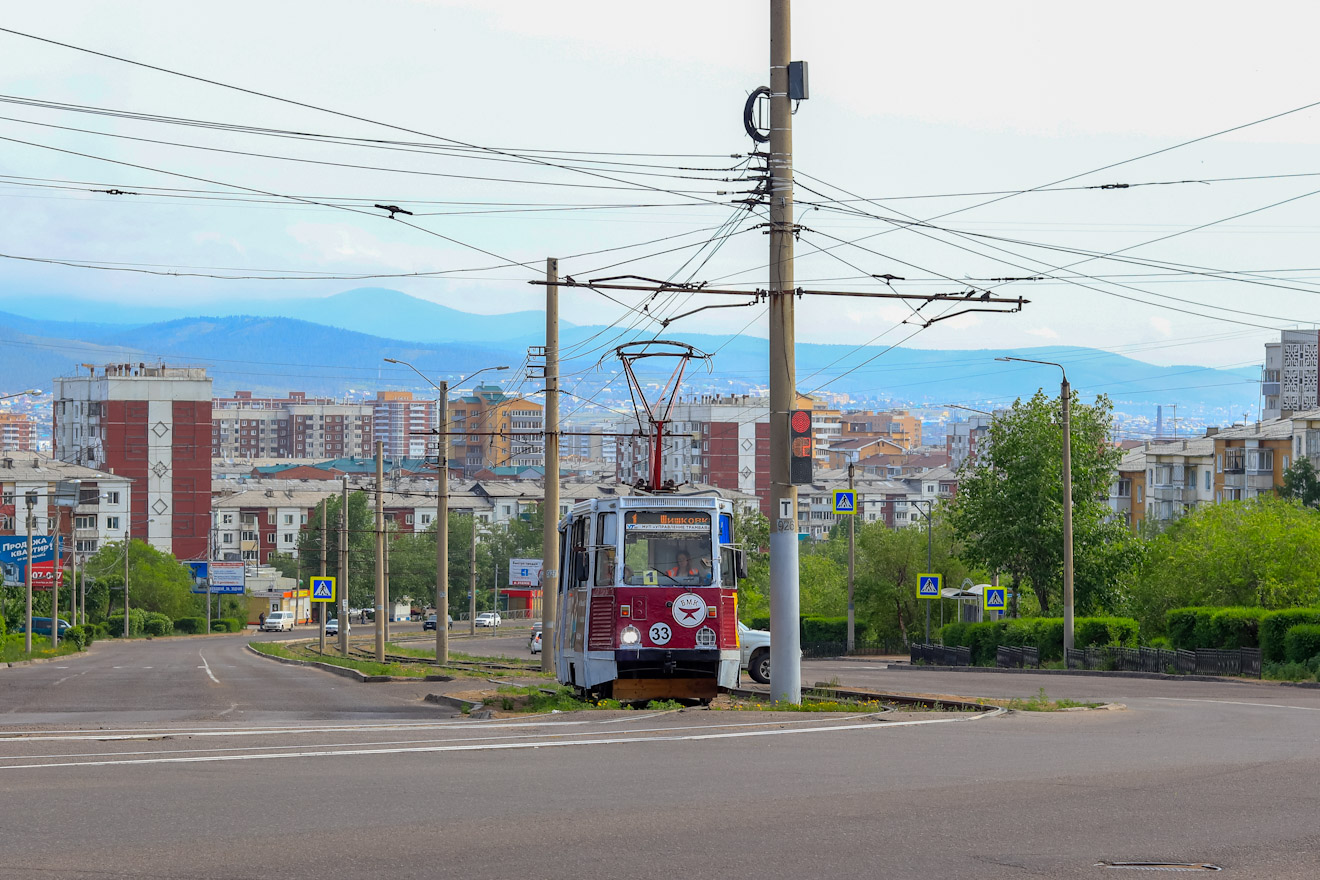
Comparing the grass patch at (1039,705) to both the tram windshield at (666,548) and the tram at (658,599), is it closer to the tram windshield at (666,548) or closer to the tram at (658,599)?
the tram at (658,599)

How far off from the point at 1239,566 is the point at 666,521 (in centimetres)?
2618

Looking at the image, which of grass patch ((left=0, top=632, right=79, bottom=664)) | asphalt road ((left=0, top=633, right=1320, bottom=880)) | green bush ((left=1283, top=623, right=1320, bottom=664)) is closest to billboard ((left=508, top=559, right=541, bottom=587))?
grass patch ((left=0, top=632, right=79, bottom=664))

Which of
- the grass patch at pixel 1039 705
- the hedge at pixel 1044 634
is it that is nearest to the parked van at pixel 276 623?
the hedge at pixel 1044 634

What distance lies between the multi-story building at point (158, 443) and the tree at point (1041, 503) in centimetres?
11412

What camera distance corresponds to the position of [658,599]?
21.2m

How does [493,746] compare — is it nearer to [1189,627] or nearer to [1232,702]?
[1232,702]

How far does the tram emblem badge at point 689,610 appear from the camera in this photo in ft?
69.5

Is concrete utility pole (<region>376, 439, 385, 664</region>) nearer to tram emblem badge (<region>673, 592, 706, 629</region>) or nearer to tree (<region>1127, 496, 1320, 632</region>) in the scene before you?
tree (<region>1127, 496, 1320, 632</region>)

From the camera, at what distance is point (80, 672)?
41.7 meters

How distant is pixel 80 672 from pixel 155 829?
3610cm

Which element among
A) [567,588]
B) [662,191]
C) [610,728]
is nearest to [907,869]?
[610,728]

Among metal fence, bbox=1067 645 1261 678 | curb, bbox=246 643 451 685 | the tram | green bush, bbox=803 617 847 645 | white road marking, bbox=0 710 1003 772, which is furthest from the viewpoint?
green bush, bbox=803 617 847 645

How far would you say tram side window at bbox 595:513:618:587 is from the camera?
21406 mm

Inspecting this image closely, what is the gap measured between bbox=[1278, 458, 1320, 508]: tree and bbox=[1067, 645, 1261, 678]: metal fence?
5274 cm
